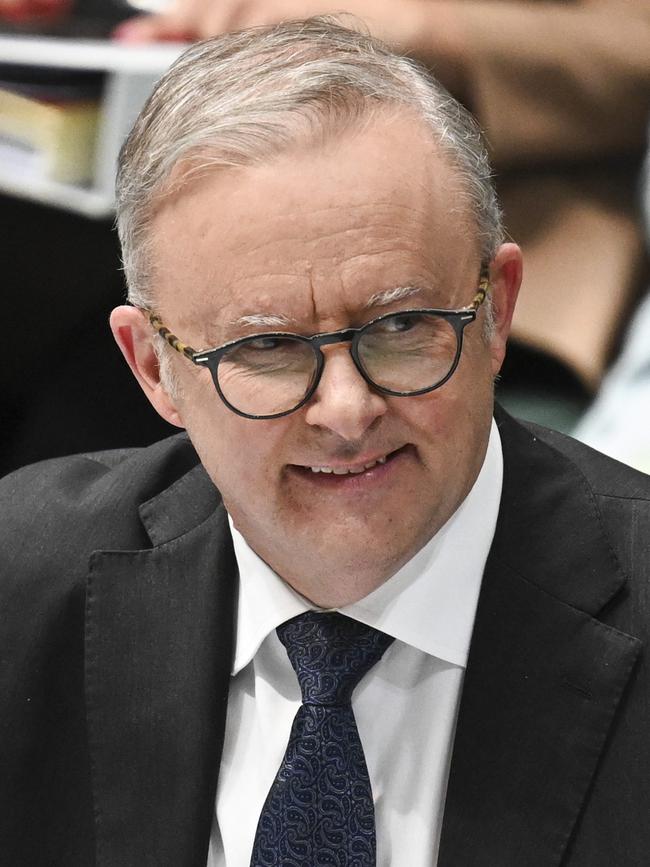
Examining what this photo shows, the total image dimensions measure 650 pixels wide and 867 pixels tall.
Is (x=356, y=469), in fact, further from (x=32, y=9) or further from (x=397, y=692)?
(x=32, y=9)

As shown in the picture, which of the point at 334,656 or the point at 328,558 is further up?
the point at 328,558

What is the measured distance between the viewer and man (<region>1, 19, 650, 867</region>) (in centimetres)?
151

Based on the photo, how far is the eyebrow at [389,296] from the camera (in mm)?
1509

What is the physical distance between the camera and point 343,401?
1.48 m

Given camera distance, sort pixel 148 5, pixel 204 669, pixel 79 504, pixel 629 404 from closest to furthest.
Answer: pixel 204 669 < pixel 79 504 < pixel 629 404 < pixel 148 5

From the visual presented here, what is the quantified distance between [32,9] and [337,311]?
1.73 meters

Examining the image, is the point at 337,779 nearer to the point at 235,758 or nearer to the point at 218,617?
the point at 235,758

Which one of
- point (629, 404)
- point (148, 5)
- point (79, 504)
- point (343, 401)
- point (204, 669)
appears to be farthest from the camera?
point (148, 5)

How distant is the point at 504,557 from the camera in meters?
1.70

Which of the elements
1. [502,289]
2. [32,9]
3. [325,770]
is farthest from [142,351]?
[32,9]

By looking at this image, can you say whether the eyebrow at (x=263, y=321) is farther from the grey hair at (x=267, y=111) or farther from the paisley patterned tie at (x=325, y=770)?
the paisley patterned tie at (x=325, y=770)

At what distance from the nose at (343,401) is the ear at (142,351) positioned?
0.30 m

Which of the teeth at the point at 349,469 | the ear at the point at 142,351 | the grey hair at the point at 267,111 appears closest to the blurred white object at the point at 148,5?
the grey hair at the point at 267,111

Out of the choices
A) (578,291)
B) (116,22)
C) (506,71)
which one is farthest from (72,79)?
(578,291)
